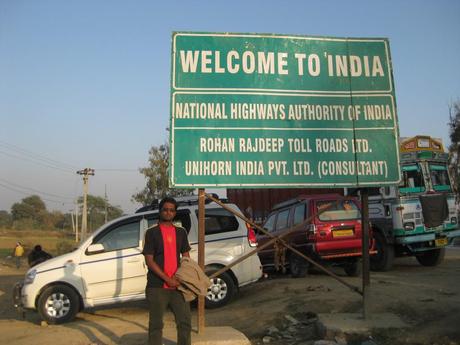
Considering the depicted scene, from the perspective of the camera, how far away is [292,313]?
6883 mm

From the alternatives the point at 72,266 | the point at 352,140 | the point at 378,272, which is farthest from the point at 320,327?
the point at 378,272

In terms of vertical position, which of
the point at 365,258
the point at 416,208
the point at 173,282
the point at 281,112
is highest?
the point at 281,112

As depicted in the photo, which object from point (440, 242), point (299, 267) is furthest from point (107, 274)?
point (440, 242)

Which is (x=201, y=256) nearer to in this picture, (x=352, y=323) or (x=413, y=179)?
(x=352, y=323)

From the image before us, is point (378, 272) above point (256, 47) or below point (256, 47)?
below

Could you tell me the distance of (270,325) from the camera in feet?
21.2

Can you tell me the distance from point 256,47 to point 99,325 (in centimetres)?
496

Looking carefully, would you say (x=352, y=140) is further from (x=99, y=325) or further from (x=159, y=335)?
(x=99, y=325)

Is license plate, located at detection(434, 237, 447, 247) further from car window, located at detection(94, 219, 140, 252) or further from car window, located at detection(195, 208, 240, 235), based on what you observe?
car window, located at detection(94, 219, 140, 252)

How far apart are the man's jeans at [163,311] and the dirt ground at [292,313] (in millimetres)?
1548

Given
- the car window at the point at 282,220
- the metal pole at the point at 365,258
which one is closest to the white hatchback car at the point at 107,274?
the metal pole at the point at 365,258

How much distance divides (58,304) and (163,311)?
420cm

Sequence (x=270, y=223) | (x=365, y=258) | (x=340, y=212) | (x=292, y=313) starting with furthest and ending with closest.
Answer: (x=270, y=223), (x=340, y=212), (x=292, y=313), (x=365, y=258)

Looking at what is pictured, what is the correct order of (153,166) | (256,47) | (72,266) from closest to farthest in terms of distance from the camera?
(256,47) → (72,266) → (153,166)
